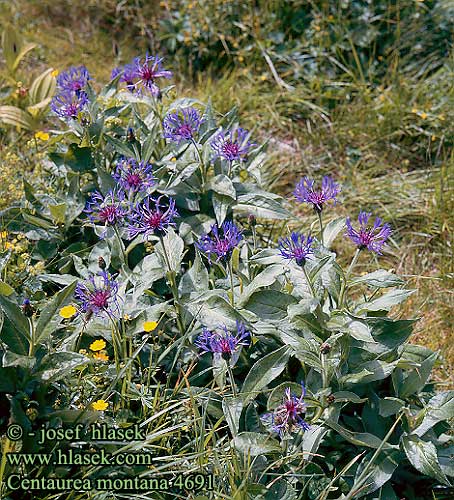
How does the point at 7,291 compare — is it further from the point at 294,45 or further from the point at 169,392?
the point at 294,45

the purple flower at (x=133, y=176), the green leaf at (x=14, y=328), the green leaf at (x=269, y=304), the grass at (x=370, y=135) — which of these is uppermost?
the purple flower at (x=133, y=176)

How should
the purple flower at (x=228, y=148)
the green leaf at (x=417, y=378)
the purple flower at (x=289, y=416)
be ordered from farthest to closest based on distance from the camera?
the purple flower at (x=228, y=148) < the green leaf at (x=417, y=378) < the purple flower at (x=289, y=416)

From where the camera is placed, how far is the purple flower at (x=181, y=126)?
2.27m

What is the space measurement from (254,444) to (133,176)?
2.86 ft

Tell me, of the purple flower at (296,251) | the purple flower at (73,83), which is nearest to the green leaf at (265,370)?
the purple flower at (296,251)

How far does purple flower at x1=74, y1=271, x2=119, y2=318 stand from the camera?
71.8 inches

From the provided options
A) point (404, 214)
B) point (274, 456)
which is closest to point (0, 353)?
point (274, 456)

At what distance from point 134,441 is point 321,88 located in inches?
90.9

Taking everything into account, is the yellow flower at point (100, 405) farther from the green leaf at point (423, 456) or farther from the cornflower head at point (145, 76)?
the cornflower head at point (145, 76)

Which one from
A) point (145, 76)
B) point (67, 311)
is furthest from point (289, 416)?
point (145, 76)

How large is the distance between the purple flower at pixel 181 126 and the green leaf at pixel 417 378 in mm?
986

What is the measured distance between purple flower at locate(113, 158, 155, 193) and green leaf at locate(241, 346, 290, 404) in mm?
659

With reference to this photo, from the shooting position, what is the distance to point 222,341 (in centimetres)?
173

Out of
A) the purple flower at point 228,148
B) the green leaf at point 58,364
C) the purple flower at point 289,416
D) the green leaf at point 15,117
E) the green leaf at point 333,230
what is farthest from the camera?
the green leaf at point 15,117
